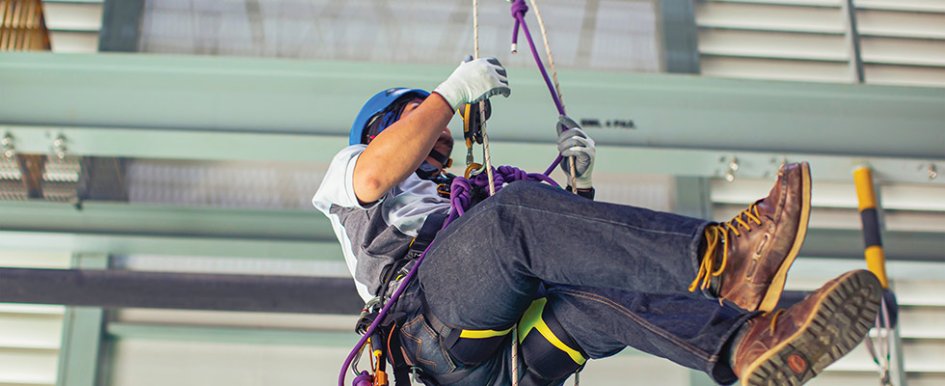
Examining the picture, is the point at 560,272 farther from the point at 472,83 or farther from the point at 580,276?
the point at 472,83

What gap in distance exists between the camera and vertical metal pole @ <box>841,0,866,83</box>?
5496 millimetres

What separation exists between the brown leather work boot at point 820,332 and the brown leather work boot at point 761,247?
0.07 metres

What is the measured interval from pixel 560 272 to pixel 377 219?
0.68 metres

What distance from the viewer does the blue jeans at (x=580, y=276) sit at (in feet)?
5.96

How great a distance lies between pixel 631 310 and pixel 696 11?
4.17m

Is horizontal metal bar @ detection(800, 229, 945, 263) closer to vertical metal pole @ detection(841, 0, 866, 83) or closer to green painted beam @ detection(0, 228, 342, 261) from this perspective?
vertical metal pole @ detection(841, 0, 866, 83)

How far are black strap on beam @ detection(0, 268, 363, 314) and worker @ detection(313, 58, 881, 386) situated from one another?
215 centimetres

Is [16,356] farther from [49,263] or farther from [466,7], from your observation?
[466,7]

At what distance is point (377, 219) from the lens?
8.04 feet

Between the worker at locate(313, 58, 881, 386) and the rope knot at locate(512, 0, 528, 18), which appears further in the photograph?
the rope knot at locate(512, 0, 528, 18)

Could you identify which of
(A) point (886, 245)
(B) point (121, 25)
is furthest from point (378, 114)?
(A) point (886, 245)

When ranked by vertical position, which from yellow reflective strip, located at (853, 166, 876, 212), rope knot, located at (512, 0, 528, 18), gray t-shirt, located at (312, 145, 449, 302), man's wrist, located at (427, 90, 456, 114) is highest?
yellow reflective strip, located at (853, 166, 876, 212)

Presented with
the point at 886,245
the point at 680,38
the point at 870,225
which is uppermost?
the point at 680,38

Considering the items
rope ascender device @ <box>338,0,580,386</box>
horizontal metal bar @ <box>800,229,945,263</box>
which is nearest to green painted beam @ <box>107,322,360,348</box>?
horizontal metal bar @ <box>800,229,945,263</box>
